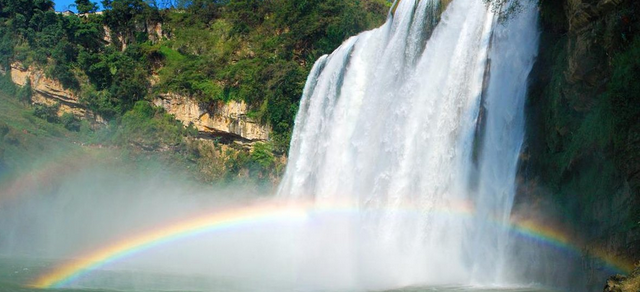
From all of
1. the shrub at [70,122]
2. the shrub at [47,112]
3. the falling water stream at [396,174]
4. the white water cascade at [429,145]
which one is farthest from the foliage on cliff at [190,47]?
the white water cascade at [429,145]

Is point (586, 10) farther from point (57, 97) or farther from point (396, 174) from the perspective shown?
point (57, 97)

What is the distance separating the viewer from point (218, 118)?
3272cm

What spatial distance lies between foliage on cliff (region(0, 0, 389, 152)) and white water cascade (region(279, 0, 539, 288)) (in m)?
7.68

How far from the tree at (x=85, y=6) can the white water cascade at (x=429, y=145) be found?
22647 mm

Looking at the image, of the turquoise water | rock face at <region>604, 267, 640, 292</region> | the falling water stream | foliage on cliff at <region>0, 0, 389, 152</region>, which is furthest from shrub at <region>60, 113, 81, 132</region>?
rock face at <region>604, 267, 640, 292</region>

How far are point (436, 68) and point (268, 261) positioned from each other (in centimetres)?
891

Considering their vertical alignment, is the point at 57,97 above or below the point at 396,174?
above

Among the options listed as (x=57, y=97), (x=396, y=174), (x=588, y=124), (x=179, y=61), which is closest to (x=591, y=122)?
(x=588, y=124)

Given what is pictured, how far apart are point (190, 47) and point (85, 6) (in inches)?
342

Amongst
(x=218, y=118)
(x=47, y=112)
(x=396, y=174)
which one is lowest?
(x=396, y=174)

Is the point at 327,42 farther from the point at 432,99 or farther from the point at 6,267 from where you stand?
the point at 6,267

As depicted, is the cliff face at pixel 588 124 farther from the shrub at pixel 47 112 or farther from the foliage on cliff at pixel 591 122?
the shrub at pixel 47 112

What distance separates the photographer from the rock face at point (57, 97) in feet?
114

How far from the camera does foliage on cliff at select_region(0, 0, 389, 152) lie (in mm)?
32156
